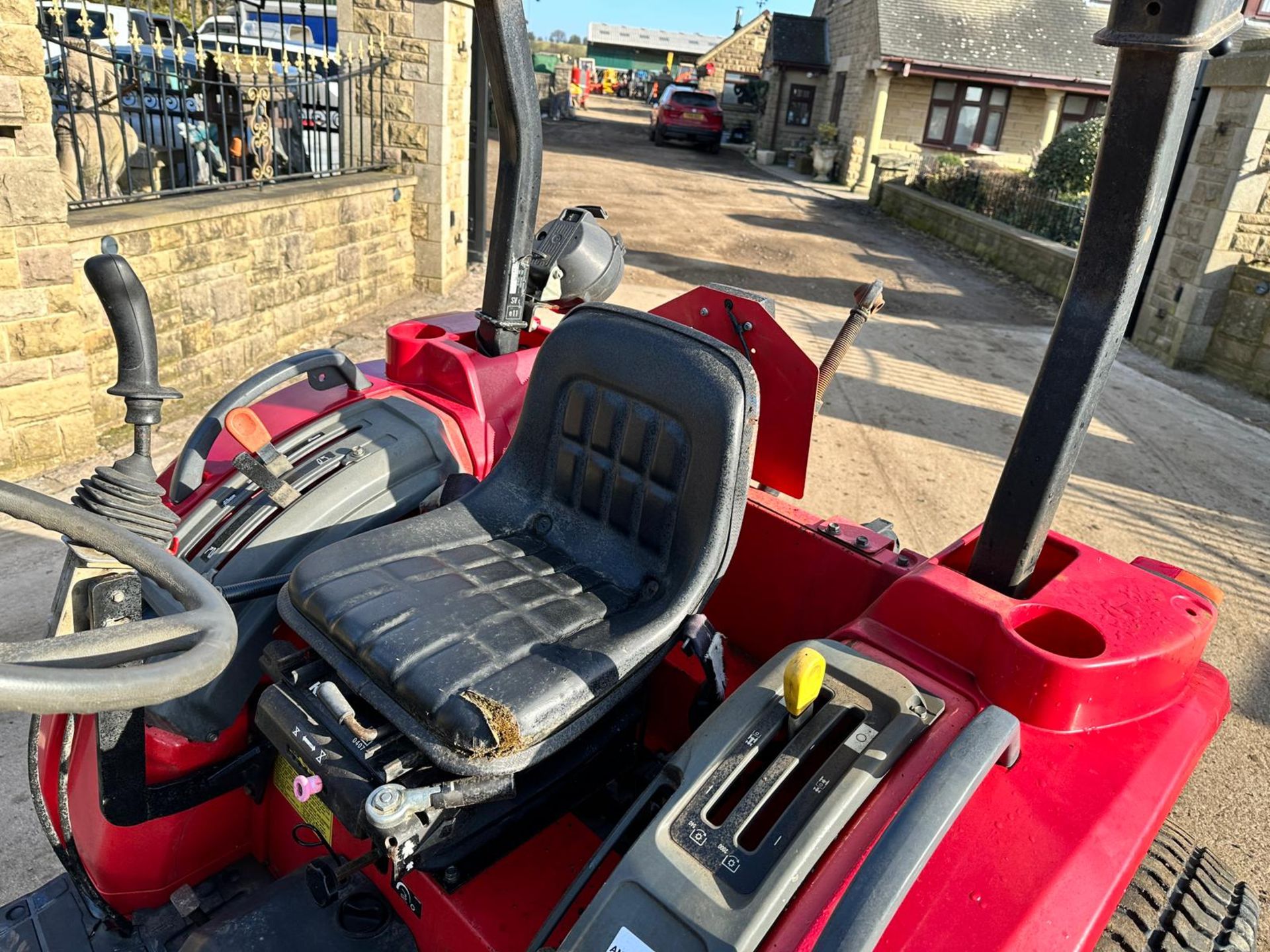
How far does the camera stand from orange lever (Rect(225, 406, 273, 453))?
201 cm

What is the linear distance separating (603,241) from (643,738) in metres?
1.53

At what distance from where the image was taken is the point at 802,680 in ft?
4.09

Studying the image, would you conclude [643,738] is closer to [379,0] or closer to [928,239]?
[379,0]

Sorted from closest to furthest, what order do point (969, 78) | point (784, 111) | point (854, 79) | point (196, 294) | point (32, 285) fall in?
point (32, 285) < point (196, 294) < point (969, 78) < point (854, 79) < point (784, 111)

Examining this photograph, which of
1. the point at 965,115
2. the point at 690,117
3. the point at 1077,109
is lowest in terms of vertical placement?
the point at 690,117

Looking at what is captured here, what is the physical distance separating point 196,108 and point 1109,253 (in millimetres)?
8206

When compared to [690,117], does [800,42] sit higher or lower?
higher

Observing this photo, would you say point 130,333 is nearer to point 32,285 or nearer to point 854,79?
point 32,285

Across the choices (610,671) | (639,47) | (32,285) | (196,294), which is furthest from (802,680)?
(639,47)

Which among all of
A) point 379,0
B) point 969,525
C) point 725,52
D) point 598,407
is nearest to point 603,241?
point 598,407

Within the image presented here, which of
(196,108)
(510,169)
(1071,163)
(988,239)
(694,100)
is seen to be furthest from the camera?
(694,100)

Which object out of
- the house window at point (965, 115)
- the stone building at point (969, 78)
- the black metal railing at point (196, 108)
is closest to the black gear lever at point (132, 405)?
the black metal railing at point (196, 108)

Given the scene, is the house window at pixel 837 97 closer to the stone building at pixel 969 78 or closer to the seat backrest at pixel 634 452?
the stone building at pixel 969 78

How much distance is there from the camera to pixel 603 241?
2770 mm
